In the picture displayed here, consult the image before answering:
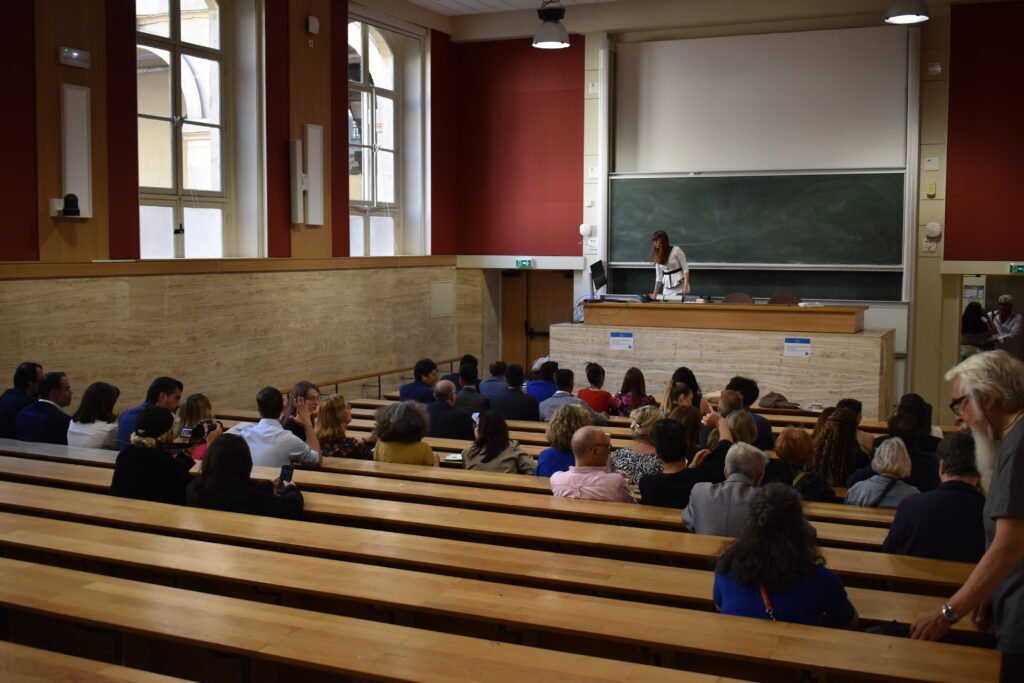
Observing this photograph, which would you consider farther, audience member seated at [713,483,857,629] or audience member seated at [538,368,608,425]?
audience member seated at [538,368,608,425]

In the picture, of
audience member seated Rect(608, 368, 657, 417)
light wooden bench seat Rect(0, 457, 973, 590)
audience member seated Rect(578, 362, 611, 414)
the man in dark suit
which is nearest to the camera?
light wooden bench seat Rect(0, 457, 973, 590)

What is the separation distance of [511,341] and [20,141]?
731 centimetres

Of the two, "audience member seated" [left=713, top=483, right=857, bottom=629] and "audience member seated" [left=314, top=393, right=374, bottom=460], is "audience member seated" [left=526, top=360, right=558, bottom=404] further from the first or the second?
"audience member seated" [left=713, top=483, right=857, bottom=629]

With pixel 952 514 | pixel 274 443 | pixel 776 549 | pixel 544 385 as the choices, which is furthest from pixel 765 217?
pixel 776 549

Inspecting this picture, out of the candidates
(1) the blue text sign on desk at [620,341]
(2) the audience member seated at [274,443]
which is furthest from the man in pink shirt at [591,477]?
(1) the blue text sign on desk at [620,341]

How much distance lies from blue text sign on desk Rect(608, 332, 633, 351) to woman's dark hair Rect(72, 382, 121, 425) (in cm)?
525

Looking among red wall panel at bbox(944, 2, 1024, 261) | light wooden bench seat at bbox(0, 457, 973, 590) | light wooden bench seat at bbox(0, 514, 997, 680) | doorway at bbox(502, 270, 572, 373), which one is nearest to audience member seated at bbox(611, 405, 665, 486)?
light wooden bench seat at bbox(0, 457, 973, 590)

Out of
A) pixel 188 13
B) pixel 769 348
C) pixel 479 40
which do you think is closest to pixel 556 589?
pixel 769 348

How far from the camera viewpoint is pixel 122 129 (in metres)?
8.60

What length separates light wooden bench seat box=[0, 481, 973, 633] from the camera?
3.21 meters

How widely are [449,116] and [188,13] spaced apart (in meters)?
4.28

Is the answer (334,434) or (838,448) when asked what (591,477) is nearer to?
(838,448)

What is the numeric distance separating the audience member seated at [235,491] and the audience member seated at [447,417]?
2654 millimetres

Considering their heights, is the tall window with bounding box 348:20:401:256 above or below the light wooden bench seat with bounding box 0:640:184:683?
above
